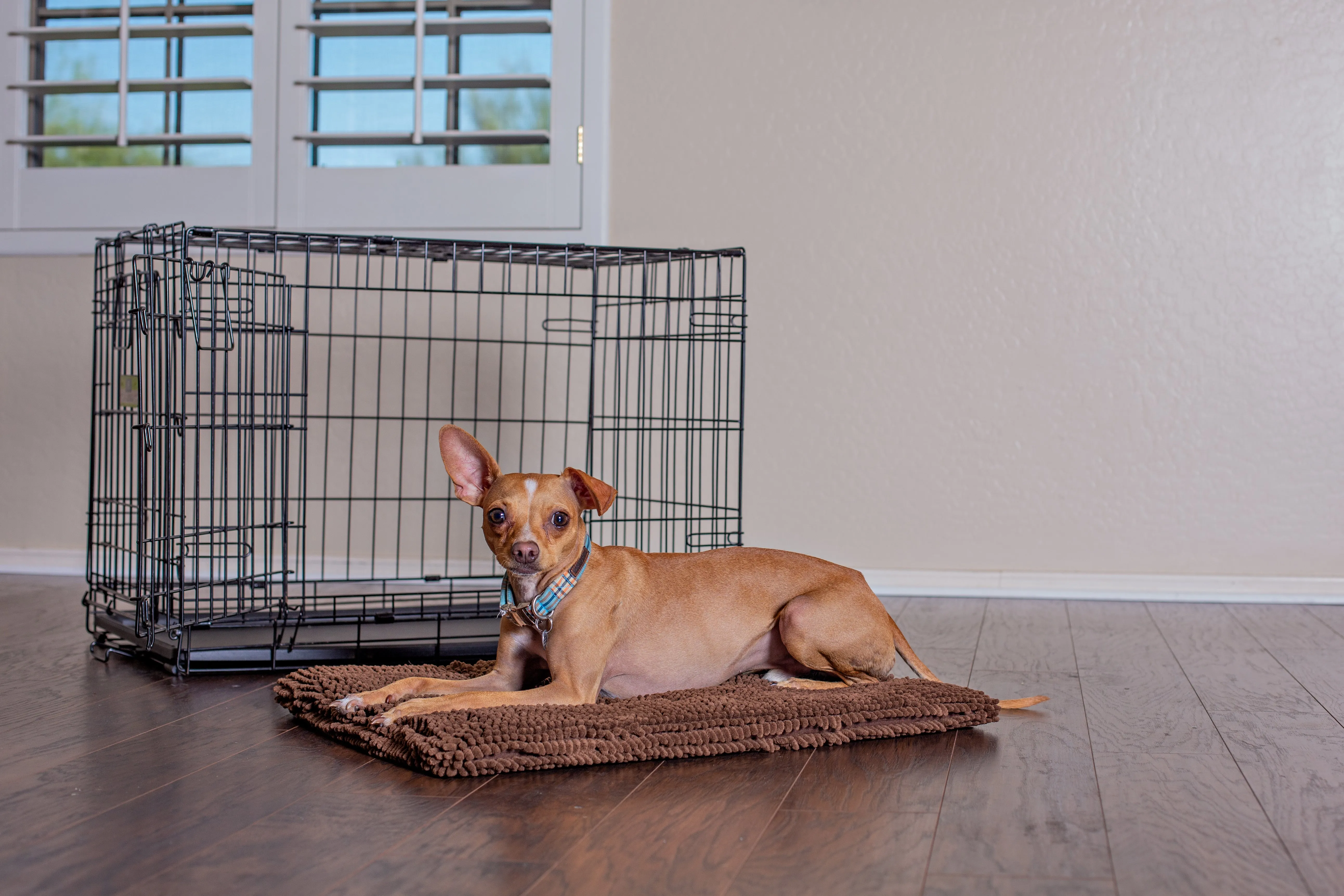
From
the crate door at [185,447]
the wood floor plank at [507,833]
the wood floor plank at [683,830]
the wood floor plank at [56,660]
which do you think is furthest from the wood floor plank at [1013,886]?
the wood floor plank at [56,660]

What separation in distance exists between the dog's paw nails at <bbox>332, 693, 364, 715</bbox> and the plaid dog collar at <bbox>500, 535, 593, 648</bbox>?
296mm

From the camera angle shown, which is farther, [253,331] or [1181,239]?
[1181,239]

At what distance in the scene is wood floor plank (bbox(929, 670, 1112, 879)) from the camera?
4.86 ft

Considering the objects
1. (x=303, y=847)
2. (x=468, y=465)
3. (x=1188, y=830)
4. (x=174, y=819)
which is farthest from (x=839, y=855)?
(x=468, y=465)

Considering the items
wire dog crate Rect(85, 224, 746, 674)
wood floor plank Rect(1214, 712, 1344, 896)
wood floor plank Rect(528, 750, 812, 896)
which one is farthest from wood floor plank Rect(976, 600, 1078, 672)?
wood floor plank Rect(528, 750, 812, 896)

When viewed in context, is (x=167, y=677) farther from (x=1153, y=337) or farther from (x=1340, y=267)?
(x=1340, y=267)

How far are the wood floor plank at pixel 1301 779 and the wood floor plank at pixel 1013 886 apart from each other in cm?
26

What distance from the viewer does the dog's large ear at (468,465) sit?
2.14m

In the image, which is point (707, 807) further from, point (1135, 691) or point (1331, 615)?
point (1331, 615)

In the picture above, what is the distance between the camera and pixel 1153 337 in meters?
3.84

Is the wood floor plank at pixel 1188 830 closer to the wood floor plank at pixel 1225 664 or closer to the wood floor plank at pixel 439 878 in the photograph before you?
the wood floor plank at pixel 1225 664

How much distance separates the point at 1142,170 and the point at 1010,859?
2.96 m

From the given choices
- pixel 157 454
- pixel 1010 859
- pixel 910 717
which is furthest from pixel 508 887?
pixel 157 454

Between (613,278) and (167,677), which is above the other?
(613,278)
